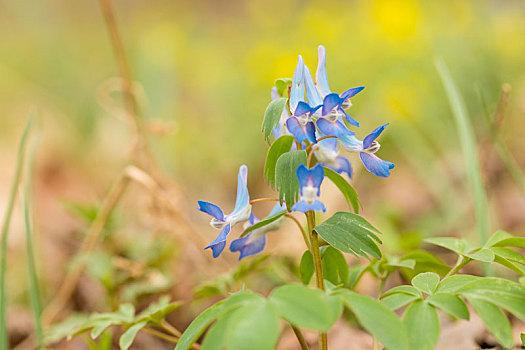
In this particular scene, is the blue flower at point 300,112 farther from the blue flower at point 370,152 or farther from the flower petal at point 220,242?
the flower petal at point 220,242

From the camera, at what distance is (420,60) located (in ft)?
11.6

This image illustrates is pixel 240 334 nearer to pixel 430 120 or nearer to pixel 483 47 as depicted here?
pixel 430 120

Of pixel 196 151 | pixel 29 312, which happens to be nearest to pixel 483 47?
pixel 196 151

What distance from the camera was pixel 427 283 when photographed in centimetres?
89

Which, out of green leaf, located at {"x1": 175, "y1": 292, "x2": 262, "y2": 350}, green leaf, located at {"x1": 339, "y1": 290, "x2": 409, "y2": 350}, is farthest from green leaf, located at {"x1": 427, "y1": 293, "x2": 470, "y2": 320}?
green leaf, located at {"x1": 175, "y1": 292, "x2": 262, "y2": 350}

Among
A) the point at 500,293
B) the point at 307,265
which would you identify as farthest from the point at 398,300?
the point at 307,265

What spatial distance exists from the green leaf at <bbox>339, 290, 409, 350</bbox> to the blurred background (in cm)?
61

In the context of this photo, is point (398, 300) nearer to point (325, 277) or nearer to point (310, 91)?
point (325, 277)

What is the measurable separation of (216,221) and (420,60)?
2961mm

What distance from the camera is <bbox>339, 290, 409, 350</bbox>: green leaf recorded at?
0.74 metres

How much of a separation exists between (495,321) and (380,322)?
0.20 metres

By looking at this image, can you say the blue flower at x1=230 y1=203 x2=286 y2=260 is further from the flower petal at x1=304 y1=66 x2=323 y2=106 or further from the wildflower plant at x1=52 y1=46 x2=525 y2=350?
the flower petal at x1=304 y1=66 x2=323 y2=106

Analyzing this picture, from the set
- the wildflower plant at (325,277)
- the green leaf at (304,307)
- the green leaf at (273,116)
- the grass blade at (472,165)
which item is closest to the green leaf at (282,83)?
the wildflower plant at (325,277)

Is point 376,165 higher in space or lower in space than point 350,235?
higher
